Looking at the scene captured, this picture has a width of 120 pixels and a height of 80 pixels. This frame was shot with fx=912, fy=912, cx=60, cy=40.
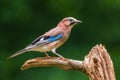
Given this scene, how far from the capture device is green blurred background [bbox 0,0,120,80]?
651 inches

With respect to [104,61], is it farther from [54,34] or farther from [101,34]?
[101,34]

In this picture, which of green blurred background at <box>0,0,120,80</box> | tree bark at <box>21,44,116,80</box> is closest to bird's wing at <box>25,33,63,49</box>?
tree bark at <box>21,44,116,80</box>

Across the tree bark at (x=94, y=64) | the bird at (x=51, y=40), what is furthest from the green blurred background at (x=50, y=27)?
the tree bark at (x=94, y=64)

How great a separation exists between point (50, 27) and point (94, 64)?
277 inches

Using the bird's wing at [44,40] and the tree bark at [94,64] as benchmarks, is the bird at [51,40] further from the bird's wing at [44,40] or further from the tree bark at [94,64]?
the tree bark at [94,64]

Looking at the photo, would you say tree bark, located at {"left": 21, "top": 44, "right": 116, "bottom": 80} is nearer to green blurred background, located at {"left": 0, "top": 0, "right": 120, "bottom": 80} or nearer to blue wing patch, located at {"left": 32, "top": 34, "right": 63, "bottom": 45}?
blue wing patch, located at {"left": 32, "top": 34, "right": 63, "bottom": 45}

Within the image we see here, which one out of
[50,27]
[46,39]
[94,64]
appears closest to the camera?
[94,64]

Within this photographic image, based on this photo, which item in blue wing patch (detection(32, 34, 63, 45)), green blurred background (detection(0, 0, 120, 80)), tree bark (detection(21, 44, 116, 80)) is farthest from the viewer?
green blurred background (detection(0, 0, 120, 80))

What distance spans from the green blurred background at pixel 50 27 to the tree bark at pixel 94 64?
609cm

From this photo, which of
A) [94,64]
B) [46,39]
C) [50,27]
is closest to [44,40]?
[46,39]

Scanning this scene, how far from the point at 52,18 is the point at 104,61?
24.3 ft

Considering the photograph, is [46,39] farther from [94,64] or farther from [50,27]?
[50,27]

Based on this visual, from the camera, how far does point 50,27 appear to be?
16.9m

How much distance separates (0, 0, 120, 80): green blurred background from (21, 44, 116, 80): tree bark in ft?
20.0
